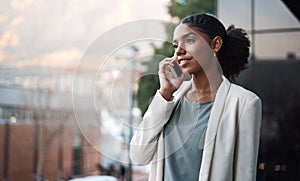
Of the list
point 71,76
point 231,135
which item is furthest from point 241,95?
point 71,76

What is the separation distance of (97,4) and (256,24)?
1.11 m

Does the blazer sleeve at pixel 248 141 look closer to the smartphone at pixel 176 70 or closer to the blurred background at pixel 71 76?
the smartphone at pixel 176 70

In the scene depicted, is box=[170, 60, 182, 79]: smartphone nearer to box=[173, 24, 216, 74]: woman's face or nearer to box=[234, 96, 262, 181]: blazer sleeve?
box=[173, 24, 216, 74]: woman's face

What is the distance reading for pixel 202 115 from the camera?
704 mm

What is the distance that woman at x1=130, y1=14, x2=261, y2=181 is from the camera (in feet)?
2.17

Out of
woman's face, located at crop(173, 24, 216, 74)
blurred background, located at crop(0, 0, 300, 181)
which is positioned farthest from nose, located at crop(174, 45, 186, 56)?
blurred background, located at crop(0, 0, 300, 181)

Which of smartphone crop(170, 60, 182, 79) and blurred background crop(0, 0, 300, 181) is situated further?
blurred background crop(0, 0, 300, 181)

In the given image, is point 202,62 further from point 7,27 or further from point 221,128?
point 7,27

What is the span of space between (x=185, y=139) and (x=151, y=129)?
6 centimetres

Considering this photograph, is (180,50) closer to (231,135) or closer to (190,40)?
(190,40)

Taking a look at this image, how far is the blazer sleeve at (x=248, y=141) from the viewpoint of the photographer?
2.15ft

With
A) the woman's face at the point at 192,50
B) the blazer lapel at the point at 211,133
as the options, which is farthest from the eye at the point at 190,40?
the blazer lapel at the point at 211,133

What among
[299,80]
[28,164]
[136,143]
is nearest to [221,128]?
[136,143]

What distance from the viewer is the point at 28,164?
7.54 ft
